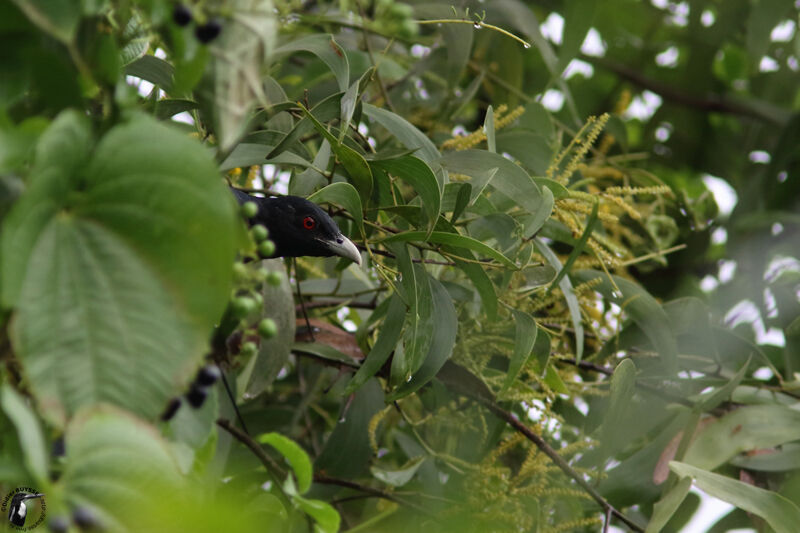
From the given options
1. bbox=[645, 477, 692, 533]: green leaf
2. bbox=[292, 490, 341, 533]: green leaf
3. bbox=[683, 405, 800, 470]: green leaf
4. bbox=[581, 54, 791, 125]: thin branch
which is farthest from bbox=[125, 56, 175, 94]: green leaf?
bbox=[581, 54, 791, 125]: thin branch

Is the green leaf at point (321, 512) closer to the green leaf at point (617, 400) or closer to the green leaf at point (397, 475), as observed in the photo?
the green leaf at point (397, 475)

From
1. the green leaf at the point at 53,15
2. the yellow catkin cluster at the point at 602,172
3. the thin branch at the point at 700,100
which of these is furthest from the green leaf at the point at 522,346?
the thin branch at the point at 700,100

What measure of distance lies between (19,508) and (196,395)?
587mm

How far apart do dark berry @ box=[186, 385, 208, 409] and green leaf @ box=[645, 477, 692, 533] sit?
1300 mm

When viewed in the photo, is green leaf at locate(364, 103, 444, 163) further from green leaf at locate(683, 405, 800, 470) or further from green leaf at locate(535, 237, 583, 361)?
green leaf at locate(683, 405, 800, 470)

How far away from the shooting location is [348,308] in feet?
9.44

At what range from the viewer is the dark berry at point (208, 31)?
1.20 metres

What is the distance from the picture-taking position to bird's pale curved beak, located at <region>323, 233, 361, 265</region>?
2327 millimetres

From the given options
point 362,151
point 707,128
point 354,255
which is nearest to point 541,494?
point 354,255

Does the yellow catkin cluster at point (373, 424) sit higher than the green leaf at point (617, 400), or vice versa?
the green leaf at point (617, 400)

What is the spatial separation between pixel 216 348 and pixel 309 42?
79 centimetres

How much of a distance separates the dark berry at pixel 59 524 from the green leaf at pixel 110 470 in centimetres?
3

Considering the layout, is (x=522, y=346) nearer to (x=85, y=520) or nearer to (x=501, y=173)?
(x=501, y=173)

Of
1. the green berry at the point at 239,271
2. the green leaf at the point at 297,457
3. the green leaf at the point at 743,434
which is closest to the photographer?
the green berry at the point at 239,271
